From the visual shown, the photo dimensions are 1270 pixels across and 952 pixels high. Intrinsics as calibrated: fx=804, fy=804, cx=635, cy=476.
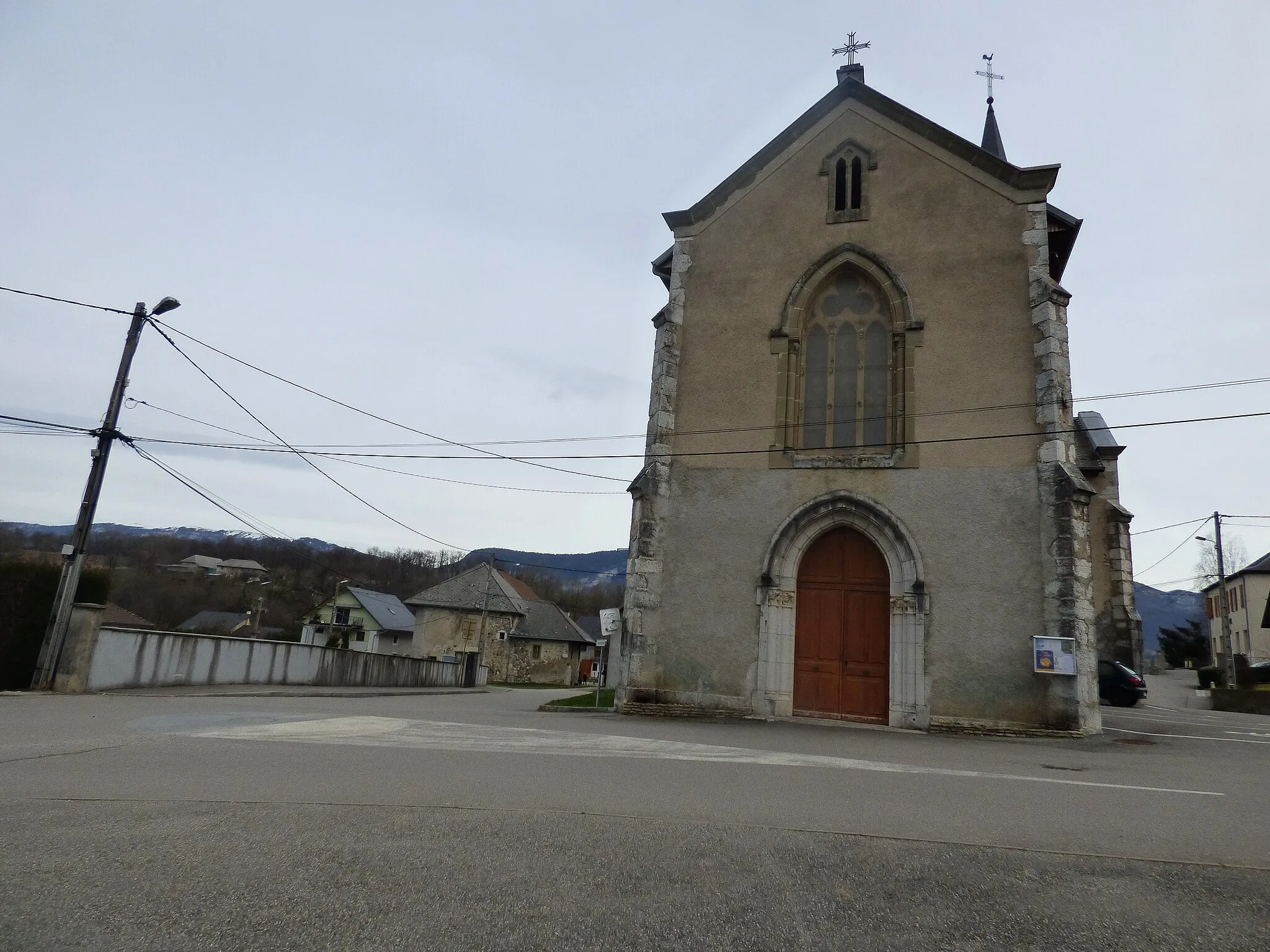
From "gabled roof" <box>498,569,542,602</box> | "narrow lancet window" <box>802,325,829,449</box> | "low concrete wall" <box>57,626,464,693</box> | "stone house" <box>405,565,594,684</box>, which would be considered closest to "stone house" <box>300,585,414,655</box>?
"stone house" <box>405,565,594,684</box>

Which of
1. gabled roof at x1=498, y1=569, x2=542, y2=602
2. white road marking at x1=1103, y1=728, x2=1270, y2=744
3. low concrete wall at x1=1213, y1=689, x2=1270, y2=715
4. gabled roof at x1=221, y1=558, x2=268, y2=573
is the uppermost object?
gabled roof at x1=221, y1=558, x2=268, y2=573

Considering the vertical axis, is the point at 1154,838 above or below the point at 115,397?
below

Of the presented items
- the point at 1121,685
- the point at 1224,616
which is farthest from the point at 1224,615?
the point at 1121,685

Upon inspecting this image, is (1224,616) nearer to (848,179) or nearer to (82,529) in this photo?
(848,179)

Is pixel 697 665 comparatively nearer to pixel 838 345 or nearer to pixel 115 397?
pixel 838 345

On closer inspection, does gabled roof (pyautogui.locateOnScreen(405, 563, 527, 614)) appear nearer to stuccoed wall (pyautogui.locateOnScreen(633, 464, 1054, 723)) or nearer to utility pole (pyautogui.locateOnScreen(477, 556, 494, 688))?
utility pole (pyautogui.locateOnScreen(477, 556, 494, 688))

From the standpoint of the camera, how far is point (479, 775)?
626 centimetres

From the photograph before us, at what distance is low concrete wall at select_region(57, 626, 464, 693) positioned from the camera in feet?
49.9

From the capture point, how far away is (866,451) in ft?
46.3

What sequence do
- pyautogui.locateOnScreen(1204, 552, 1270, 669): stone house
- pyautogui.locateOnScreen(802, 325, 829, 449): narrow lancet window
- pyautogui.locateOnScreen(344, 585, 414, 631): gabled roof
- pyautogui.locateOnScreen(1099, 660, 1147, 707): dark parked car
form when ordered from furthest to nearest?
pyautogui.locateOnScreen(344, 585, 414, 631): gabled roof → pyautogui.locateOnScreen(1204, 552, 1270, 669): stone house → pyautogui.locateOnScreen(1099, 660, 1147, 707): dark parked car → pyautogui.locateOnScreen(802, 325, 829, 449): narrow lancet window

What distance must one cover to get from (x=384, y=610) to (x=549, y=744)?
49.9m

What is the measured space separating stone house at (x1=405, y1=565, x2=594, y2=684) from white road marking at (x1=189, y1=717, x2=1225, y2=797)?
3933 cm

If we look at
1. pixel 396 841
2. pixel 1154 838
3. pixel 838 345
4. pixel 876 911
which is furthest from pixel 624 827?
pixel 838 345

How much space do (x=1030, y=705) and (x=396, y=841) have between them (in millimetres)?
10792
